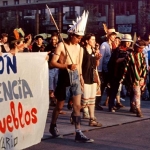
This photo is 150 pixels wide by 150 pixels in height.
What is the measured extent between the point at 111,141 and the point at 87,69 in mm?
1680

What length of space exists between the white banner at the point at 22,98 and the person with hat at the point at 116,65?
4.64 meters

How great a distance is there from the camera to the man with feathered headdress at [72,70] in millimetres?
7887

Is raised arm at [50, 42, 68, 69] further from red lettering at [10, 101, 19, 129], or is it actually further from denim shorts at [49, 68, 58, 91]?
denim shorts at [49, 68, 58, 91]

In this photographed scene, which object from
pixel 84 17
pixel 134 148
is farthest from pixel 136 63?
pixel 134 148

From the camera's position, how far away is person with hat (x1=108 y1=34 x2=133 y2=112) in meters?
11.3

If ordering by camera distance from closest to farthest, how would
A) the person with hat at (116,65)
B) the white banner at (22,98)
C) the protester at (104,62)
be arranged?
1. the white banner at (22,98)
2. the person with hat at (116,65)
3. the protester at (104,62)

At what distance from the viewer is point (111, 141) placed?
26.4 feet

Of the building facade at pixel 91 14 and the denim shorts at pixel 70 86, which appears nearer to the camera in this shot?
the denim shorts at pixel 70 86

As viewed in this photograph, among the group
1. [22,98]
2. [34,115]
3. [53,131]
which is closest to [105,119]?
[53,131]

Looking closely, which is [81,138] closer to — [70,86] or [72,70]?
[70,86]

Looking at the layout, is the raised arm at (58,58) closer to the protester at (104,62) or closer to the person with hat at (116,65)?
the person with hat at (116,65)

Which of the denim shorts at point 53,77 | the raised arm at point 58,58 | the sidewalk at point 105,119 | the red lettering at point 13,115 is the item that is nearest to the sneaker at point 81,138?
the sidewalk at point 105,119

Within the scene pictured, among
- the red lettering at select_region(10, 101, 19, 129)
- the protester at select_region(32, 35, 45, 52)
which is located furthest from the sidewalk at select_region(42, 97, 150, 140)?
the red lettering at select_region(10, 101, 19, 129)

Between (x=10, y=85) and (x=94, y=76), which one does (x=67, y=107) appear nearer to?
(x=94, y=76)
